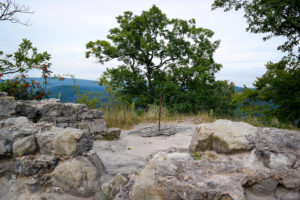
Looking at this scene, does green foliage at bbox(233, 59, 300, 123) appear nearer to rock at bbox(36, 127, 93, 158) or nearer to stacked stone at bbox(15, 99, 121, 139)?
stacked stone at bbox(15, 99, 121, 139)

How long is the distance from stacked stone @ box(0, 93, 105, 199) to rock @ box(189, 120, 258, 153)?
1.62m

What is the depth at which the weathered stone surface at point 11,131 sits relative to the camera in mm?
3392

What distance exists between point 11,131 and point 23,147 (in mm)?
488

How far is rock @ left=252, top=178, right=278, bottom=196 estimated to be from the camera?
2074 millimetres

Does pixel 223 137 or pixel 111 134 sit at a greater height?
pixel 223 137

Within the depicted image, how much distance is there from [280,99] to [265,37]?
344 centimetres

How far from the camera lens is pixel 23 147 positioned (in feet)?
10.9

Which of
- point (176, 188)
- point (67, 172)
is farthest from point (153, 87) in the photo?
point (176, 188)

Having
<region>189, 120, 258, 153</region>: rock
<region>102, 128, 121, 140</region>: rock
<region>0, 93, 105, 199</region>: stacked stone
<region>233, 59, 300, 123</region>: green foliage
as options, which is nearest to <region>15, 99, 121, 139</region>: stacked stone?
<region>102, 128, 121, 140</region>: rock

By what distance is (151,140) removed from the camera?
20.7 feet

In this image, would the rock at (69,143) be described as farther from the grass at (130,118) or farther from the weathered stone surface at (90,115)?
the grass at (130,118)

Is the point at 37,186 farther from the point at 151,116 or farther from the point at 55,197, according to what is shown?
the point at 151,116

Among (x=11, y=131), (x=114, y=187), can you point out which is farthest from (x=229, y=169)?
(x=11, y=131)

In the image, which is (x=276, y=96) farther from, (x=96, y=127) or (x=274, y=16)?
(x=96, y=127)
